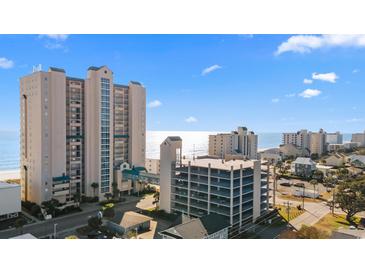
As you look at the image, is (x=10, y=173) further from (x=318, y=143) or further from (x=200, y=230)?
(x=318, y=143)

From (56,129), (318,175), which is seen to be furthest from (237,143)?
(56,129)

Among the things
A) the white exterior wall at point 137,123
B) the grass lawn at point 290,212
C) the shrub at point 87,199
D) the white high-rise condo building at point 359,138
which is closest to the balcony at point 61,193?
the shrub at point 87,199

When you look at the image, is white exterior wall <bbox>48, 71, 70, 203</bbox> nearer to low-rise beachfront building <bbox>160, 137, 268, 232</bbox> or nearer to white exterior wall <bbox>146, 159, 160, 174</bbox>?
low-rise beachfront building <bbox>160, 137, 268, 232</bbox>

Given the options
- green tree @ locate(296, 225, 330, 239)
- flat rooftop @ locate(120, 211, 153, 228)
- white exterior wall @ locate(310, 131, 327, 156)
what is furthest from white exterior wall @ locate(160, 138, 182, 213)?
white exterior wall @ locate(310, 131, 327, 156)

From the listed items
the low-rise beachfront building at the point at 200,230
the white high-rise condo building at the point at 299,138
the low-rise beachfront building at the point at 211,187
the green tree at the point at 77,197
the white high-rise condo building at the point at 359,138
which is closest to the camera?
the low-rise beachfront building at the point at 200,230

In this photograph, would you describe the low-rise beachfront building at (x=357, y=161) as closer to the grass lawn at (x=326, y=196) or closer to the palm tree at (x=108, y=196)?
the grass lawn at (x=326, y=196)

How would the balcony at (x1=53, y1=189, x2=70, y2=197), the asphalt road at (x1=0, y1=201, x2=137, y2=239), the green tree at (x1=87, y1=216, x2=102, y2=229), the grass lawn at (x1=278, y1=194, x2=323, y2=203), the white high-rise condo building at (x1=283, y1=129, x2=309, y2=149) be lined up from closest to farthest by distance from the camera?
the green tree at (x1=87, y1=216, x2=102, y2=229) → the asphalt road at (x1=0, y1=201, x2=137, y2=239) → the balcony at (x1=53, y1=189, x2=70, y2=197) → the grass lawn at (x1=278, y1=194, x2=323, y2=203) → the white high-rise condo building at (x1=283, y1=129, x2=309, y2=149)
